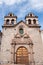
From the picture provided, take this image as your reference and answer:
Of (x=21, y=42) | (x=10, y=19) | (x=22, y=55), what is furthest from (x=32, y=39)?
(x=10, y=19)

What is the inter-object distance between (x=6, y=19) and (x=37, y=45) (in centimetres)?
564

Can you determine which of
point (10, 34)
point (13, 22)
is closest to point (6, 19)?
point (13, 22)

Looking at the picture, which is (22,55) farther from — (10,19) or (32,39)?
(10,19)

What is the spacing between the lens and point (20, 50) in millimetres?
18297

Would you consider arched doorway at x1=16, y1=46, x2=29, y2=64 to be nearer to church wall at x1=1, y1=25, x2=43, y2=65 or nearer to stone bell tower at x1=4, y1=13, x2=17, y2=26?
church wall at x1=1, y1=25, x2=43, y2=65

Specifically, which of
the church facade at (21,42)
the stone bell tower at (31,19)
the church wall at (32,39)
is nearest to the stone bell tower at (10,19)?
the church facade at (21,42)

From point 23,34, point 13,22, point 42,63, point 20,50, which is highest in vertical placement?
point 13,22

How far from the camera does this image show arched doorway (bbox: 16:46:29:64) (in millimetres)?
17781

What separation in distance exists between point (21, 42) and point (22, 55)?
170 centimetres

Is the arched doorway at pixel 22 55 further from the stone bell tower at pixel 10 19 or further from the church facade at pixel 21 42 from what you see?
the stone bell tower at pixel 10 19

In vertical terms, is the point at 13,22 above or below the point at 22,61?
above

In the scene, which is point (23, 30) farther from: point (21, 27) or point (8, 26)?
point (8, 26)

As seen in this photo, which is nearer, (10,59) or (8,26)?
(10,59)

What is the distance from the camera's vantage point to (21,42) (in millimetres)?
18375
